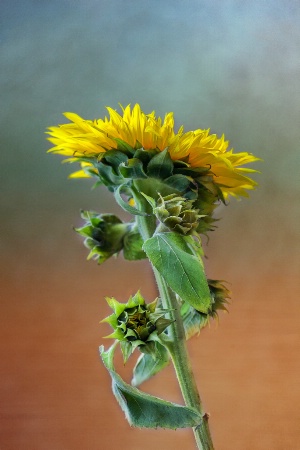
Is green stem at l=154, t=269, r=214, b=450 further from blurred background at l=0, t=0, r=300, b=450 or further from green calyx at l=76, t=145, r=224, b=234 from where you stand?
blurred background at l=0, t=0, r=300, b=450

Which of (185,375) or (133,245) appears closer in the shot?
(185,375)

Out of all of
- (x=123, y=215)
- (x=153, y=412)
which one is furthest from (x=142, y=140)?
(x=123, y=215)

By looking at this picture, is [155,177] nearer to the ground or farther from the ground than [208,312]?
farther from the ground

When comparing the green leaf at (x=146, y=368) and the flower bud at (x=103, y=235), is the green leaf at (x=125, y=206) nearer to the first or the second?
the flower bud at (x=103, y=235)

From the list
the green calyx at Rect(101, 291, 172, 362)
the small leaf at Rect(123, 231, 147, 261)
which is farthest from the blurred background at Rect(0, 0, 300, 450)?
the green calyx at Rect(101, 291, 172, 362)

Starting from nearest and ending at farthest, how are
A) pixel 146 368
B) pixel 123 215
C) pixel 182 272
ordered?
pixel 182 272, pixel 146 368, pixel 123 215

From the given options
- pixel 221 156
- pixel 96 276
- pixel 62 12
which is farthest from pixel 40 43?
pixel 221 156

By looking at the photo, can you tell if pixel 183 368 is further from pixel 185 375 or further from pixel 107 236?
pixel 107 236
